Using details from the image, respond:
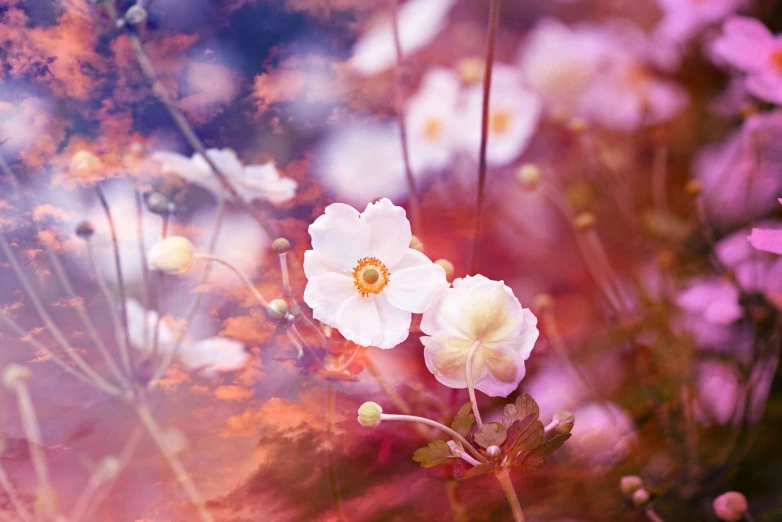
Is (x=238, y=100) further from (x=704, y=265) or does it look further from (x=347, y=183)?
(x=704, y=265)

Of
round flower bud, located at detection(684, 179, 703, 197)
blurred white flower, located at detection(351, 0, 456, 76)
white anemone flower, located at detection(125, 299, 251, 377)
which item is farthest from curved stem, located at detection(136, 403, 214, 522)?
round flower bud, located at detection(684, 179, 703, 197)

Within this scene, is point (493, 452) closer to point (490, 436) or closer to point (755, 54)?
point (490, 436)

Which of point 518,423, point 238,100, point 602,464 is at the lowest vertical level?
point 602,464

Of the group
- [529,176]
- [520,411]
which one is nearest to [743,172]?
[529,176]

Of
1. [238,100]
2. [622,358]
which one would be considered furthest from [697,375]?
[238,100]

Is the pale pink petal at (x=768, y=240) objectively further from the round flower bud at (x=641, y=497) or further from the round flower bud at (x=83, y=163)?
the round flower bud at (x=83, y=163)

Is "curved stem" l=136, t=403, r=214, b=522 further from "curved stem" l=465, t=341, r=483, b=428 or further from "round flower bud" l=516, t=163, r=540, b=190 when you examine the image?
"round flower bud" l=516, t=163, r=540, b=190

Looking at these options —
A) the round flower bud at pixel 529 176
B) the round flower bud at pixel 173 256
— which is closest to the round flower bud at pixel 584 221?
the round flower bud at pixel 529 176
